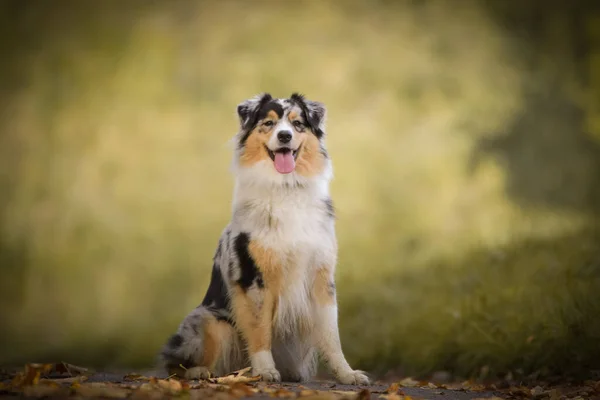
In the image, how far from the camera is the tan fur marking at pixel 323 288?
4.87 m

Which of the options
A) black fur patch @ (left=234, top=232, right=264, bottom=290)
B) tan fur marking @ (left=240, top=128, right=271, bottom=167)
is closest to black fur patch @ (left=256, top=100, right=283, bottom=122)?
tan fur marking @ (left=240, top=128, right=271, bottom=167)

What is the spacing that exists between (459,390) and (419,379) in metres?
1.86

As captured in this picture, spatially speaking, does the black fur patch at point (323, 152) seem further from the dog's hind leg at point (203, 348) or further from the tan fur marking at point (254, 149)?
the dog's hind leg at point (203, 348)

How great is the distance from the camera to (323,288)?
16.0 ft

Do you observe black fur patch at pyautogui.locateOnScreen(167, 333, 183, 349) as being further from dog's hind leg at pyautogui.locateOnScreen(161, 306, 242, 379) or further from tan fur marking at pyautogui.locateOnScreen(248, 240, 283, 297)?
tan fur marking at pyautogui.locateOnScreen(248, 240, 283, 297)

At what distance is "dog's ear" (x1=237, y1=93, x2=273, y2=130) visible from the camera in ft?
16.6

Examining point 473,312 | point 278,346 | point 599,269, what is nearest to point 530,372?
point 473,312

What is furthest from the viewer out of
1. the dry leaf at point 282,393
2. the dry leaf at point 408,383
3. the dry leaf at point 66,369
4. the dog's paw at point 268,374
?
the dry leaf at point 408,383

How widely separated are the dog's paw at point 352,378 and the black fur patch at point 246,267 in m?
0.89

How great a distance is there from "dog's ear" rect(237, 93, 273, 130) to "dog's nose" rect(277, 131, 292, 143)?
332 mm

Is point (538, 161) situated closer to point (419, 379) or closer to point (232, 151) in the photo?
point (419, 379)

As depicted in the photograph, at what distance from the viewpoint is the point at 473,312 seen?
24.4 feet

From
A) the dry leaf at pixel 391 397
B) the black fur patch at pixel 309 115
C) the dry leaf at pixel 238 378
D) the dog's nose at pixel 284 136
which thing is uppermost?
the black fur patch at pixel 309 115

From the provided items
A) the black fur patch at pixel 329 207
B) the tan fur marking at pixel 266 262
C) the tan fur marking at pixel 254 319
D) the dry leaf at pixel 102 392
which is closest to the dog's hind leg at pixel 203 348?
the tan fur marking at pixel 254 319
